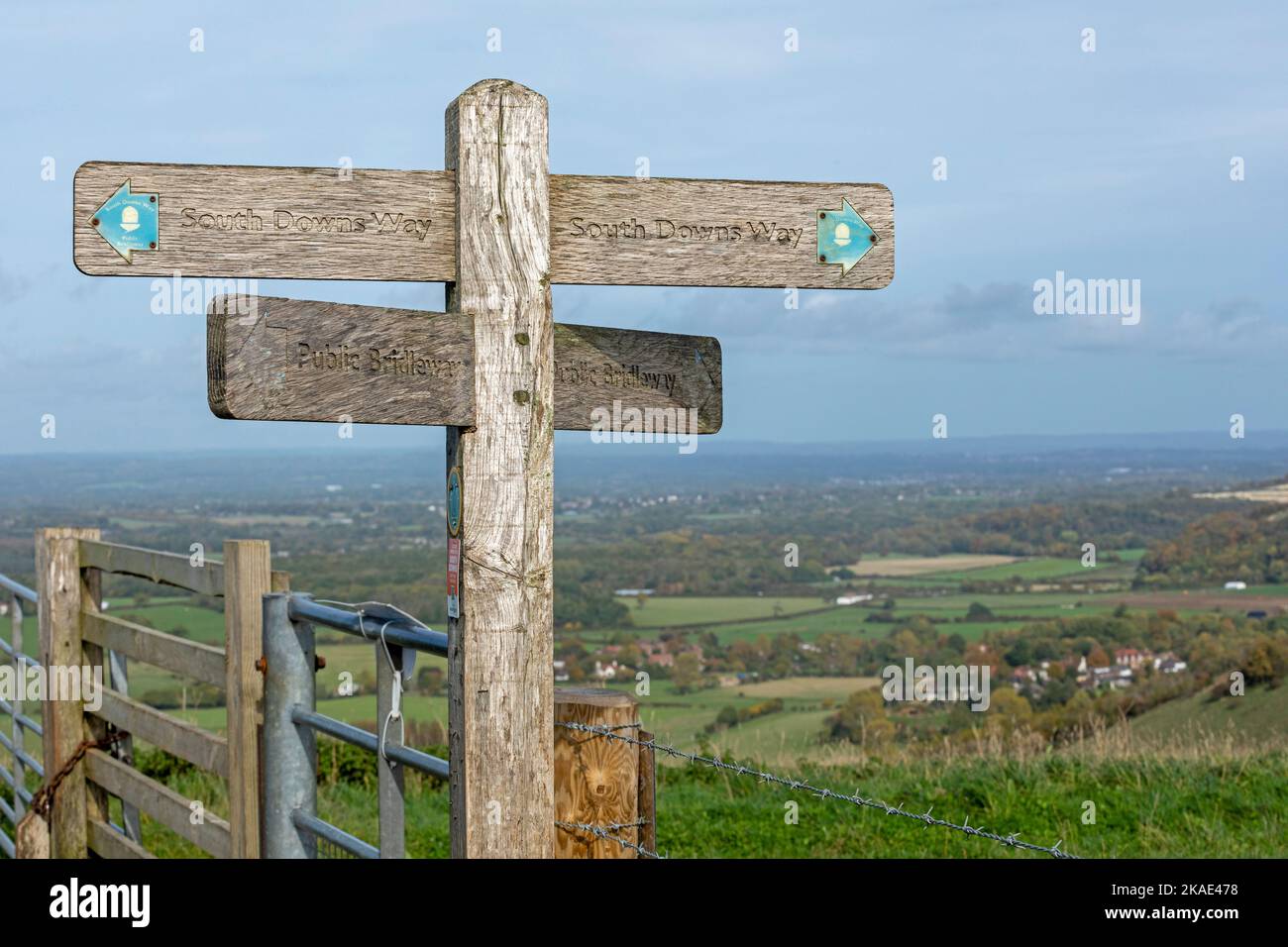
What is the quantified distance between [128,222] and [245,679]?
6.61 feet

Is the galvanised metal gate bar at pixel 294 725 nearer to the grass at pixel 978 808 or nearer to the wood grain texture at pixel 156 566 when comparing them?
the wood grain texture at pixel 156 566

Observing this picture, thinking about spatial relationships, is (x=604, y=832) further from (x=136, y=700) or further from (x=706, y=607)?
(x=706, y=607)

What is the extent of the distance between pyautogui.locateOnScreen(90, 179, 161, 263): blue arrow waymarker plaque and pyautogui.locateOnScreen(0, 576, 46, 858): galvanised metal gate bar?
420cm

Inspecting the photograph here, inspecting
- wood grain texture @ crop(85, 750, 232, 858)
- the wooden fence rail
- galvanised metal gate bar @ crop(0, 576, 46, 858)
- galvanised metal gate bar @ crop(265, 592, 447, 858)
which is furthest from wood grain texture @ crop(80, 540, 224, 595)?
wood grain texture @ crop(85, 750, 232, 858)

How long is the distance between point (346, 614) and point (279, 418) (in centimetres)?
125

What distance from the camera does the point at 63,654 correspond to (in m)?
6.36

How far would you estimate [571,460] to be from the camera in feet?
486

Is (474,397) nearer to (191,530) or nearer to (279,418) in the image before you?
(279,418)

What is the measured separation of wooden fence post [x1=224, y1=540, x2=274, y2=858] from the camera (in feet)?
14.9

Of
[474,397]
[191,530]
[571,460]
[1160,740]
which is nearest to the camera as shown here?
[474,397]

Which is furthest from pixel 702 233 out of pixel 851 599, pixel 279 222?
pixel 851 599

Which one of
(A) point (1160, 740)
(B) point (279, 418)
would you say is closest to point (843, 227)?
(B) point (279, 418)

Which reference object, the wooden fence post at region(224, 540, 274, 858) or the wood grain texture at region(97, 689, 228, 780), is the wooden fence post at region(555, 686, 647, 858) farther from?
the wood grain texture at region(97, 689, 228, 780)

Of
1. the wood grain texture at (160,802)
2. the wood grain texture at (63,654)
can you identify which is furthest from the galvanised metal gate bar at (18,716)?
the wood grain texture at (160,802)
